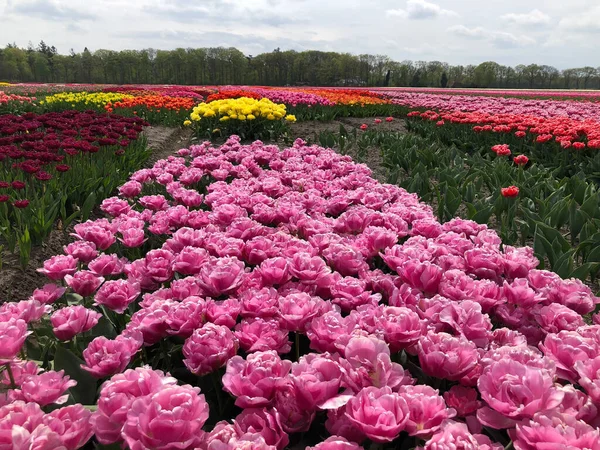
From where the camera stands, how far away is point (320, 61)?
71.2 m

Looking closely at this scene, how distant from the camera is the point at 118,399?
97 cm

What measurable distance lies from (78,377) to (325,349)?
795mm

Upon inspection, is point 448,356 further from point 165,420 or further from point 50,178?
point 50,178

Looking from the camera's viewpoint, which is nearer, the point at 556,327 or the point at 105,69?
the point at 556,327

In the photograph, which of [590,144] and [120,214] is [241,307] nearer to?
[120,214]

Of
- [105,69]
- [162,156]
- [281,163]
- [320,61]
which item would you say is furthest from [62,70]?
[281,163]

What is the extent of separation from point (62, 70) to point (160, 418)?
7936cm

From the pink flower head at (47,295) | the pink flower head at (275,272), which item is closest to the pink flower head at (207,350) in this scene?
the pink flower head at (275,272)

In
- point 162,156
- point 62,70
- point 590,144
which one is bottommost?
point 162,156

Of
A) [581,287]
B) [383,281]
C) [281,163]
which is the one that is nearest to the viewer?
[581,287]

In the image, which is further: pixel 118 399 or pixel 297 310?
pixel 297 310

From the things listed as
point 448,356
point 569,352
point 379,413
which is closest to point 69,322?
point 379,413

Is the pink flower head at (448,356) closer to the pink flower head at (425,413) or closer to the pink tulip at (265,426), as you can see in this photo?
the pink flower head at (425,413)

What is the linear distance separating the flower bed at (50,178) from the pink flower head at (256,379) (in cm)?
285
